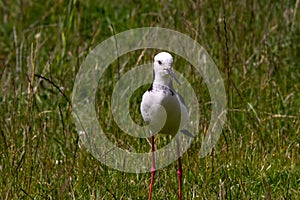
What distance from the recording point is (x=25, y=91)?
484 centimetres

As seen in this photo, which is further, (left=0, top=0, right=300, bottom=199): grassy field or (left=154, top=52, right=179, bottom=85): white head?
(left=0, top=0, right=300, bottom=199): grassy field

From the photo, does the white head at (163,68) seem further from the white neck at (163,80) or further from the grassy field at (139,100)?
the grassy field at (139,100)

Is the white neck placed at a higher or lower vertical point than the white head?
lower

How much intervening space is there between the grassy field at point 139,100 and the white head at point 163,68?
0.48 metres

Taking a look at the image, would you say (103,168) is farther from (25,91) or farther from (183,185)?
(25,91)

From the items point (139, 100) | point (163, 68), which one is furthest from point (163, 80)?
point (139, 100)

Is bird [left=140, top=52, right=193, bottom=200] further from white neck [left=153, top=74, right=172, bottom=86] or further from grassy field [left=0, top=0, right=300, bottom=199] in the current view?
grassy field [left=0, top=0, right=300, bottom=199]

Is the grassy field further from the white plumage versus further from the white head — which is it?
the white head

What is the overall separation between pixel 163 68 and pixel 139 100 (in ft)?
5.10

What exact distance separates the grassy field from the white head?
0.48 m

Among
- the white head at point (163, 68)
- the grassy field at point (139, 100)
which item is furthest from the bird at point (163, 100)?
the grassy field at point (139, 100)

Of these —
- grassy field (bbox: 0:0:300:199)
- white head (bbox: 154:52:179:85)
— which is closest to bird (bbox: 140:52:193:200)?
white head (bbox: 154:52:179:85)

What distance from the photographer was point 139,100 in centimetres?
468

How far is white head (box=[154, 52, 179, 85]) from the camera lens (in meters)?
3.12
